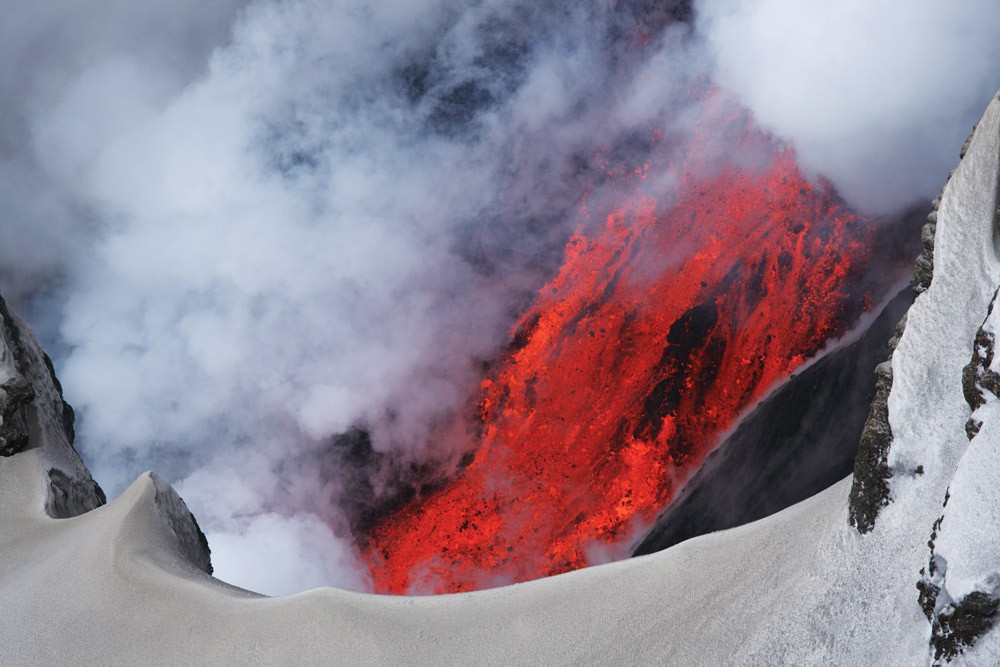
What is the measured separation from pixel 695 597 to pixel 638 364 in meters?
7.12

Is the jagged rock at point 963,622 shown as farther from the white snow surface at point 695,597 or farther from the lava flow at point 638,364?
the lava flow at point 638,364

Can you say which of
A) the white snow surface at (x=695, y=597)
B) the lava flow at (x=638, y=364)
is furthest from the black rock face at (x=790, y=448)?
the white snow surface at (x=695, y=597)

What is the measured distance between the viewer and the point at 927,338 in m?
3.38

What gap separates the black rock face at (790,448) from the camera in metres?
8.08

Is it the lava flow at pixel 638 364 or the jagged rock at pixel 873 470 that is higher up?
the lava flow at pixel 638 364

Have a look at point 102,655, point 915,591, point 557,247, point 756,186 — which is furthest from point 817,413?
point 102,655

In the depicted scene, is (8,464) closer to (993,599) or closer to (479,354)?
(993,599)

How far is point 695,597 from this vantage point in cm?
352

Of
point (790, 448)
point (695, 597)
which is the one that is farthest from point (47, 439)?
point (790, 448)

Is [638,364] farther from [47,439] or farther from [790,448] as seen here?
[47,439]

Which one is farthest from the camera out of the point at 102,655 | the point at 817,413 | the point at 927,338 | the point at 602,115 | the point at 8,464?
the point at 602,115

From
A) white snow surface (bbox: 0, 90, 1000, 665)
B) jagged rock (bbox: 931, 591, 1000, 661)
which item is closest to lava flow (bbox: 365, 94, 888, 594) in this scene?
white snow surface (bbox: 0, 90, 1000, 665)

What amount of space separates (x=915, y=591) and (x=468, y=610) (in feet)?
6.08

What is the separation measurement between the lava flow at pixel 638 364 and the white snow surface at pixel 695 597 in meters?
6.16
